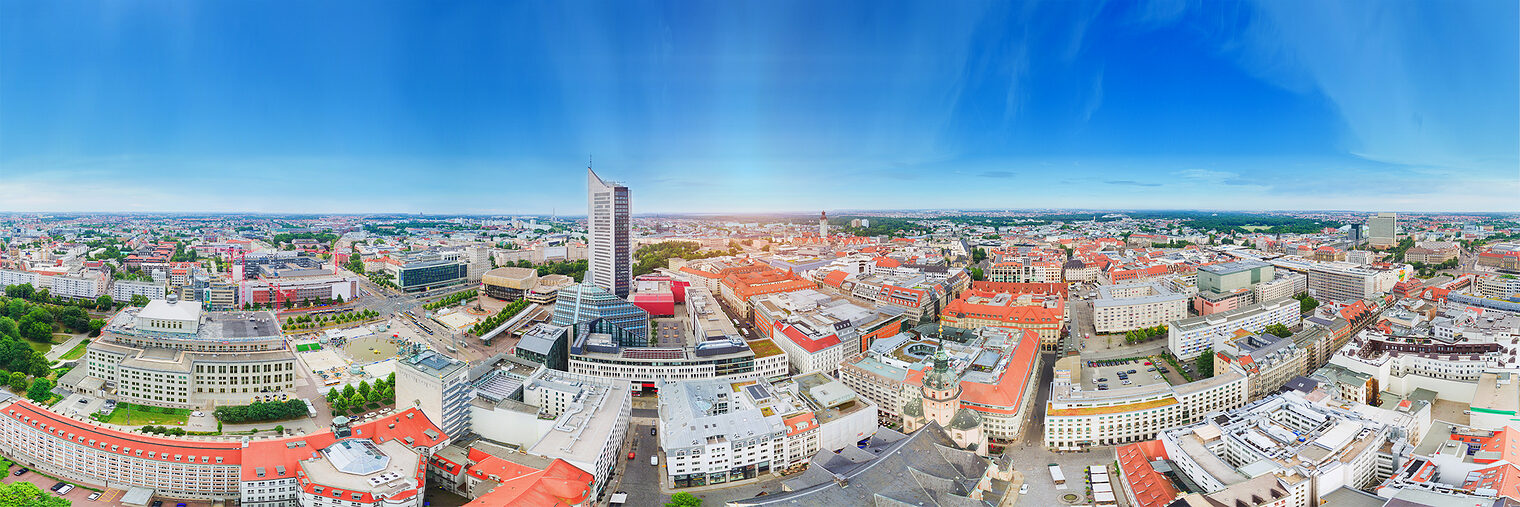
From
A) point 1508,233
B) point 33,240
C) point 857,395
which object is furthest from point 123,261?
point 1508,233

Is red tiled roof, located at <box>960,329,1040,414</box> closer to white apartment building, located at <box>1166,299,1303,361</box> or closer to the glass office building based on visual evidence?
white apartment building, located at <box>1166,299,1303,361</box>

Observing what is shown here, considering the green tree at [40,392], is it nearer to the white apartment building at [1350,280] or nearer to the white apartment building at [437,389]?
the white apartment building at [437,389]

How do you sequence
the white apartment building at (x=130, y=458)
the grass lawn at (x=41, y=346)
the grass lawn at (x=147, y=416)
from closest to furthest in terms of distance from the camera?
1. the white apartment building at (x=130, y=458)
2. the grass lawn at (x=147, y=416)
3. the grass lawn at (x=41, y=346)

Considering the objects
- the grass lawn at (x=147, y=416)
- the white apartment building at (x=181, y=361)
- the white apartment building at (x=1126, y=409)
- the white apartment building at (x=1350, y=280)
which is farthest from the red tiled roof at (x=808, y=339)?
the white apartment building at (x=1350, y=280)

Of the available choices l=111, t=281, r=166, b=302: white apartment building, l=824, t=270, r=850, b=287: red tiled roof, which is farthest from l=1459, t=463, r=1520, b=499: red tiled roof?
l=111, t=281, r=166, b=302: white apartment building

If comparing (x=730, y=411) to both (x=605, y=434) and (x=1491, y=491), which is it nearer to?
(x=605, y=434)

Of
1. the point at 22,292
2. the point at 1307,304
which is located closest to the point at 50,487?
the point at 22,292
